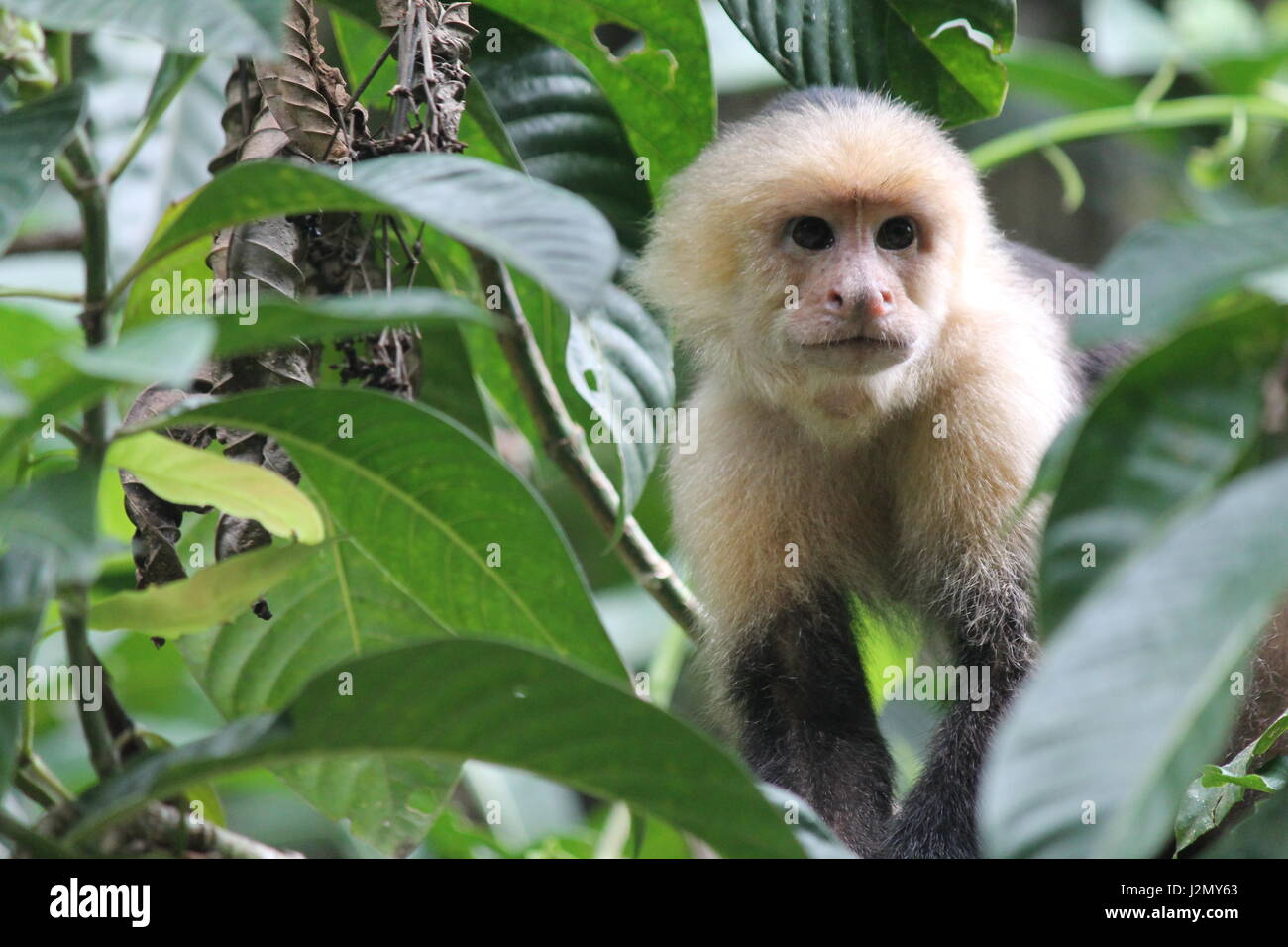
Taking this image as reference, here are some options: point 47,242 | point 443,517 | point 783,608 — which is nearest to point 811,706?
point 783,608

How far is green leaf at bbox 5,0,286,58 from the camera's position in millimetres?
1056

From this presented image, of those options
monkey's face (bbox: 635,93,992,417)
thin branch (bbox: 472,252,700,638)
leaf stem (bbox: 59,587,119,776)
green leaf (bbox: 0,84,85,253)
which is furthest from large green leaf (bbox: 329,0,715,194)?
leaf stem (bbox: 59,587,119,776)

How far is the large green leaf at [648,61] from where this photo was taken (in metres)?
1.97

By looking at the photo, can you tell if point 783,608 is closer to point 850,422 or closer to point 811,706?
point 811,706

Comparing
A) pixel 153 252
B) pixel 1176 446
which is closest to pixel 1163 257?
pixel 1176 446

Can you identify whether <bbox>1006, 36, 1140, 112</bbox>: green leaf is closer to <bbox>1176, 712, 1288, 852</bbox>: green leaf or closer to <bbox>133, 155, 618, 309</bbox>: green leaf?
<bbox>1176, 712, 1288, 852</bbox>: green leaf

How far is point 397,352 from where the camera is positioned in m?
1.70

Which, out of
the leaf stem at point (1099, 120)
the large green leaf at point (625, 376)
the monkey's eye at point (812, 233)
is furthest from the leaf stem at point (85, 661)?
the leaf stem at point (1099, 120)

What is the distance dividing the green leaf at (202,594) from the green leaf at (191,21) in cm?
46

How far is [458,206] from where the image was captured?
107 cm

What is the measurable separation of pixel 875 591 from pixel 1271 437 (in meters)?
1.54

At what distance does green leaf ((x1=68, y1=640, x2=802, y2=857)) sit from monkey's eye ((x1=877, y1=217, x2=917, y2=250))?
1538mm

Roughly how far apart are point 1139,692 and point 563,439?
1.34 meters

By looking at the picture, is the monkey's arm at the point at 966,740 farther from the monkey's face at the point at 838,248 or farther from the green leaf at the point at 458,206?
the green leaf at the point at 458,206
